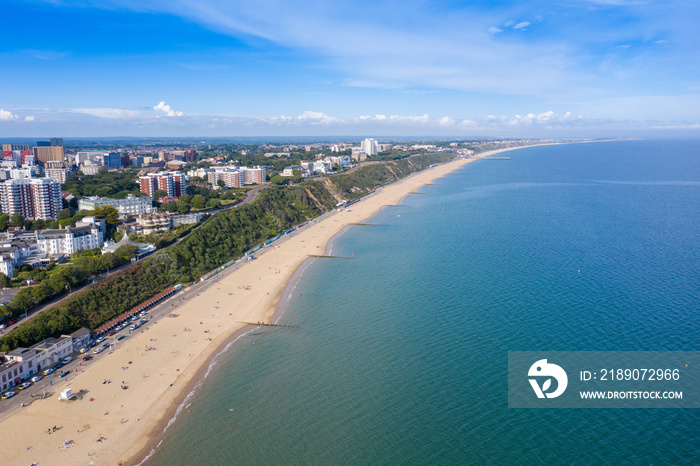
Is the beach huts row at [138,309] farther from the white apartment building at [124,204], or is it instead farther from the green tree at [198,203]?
the white apartment building at [124,204]

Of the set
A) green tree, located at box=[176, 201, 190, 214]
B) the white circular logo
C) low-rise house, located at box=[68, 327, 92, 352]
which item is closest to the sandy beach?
low-rise house, located at box=[68, 327, 92, 352]

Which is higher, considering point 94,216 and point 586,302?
point 94,216

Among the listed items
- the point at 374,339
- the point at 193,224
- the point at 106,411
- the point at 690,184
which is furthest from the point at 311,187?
the point at 690,184

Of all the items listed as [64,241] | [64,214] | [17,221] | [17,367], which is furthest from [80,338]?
[64,214]

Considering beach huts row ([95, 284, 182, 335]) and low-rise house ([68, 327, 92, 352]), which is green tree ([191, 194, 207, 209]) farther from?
low-rise house ([68, 327, 92, 352])

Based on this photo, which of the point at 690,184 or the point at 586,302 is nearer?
the point at 586,302

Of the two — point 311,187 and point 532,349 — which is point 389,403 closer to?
point 532,349

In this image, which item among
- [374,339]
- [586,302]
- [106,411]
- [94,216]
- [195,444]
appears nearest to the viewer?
[195,444]
